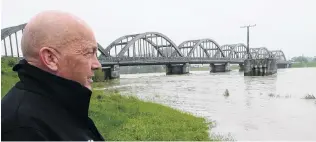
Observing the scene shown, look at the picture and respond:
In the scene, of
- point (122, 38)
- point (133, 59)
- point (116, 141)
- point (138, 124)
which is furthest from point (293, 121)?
point (122, 38)

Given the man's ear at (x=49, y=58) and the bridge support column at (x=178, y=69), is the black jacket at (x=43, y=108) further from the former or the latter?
the bridge support column at (x=178, y=69)

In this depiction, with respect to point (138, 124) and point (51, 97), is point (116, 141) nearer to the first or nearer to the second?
point (138, 124)

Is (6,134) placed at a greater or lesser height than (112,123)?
greater

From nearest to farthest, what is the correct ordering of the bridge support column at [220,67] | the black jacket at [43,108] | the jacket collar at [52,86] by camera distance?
the black jacket at [43,108], the jacket collar at [52,86], the bridge support column at [220,67]

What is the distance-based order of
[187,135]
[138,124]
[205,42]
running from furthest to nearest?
[205,42] < [138,124] < [187,135]

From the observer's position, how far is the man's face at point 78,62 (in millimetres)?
1271

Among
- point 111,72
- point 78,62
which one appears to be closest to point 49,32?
point 78,62

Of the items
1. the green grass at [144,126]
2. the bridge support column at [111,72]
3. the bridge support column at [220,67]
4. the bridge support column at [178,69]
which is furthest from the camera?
the bridge support column at [220,67]

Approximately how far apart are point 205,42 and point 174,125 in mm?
95640

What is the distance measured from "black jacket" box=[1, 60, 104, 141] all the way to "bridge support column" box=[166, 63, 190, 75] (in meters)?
76.7

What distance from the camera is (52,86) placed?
47.7 inches

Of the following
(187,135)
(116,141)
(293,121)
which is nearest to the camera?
(116,141)

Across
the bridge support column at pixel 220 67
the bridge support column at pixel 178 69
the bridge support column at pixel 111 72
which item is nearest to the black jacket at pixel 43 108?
the bridge support column at pixel 111 72

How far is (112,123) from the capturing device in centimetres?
903
